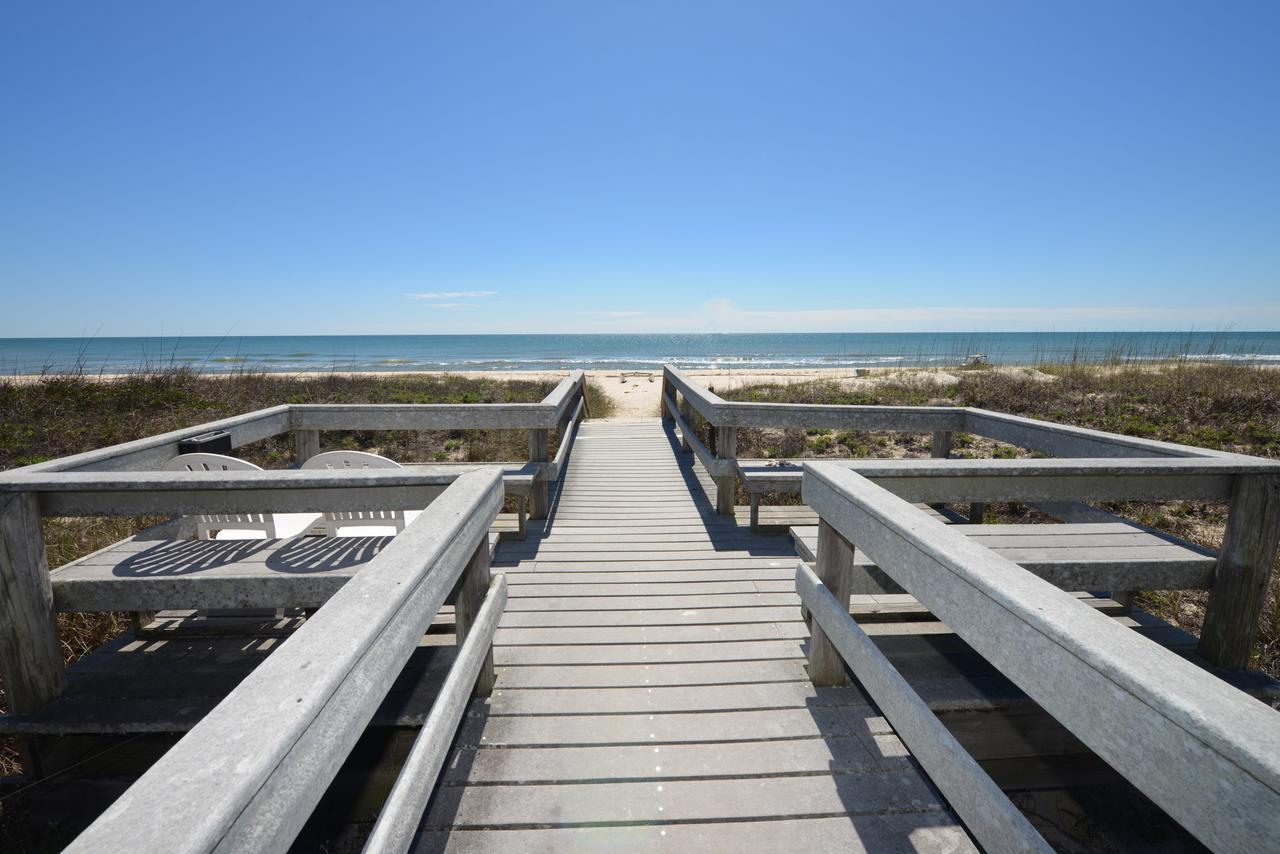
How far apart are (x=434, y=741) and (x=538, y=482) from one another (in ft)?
10.4

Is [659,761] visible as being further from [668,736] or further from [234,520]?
[234,520]

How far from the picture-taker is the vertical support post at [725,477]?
4.68 m

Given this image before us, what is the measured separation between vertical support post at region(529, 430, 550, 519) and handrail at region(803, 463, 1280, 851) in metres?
3.46

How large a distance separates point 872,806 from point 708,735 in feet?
1.97

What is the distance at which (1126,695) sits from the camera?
2.94 feet

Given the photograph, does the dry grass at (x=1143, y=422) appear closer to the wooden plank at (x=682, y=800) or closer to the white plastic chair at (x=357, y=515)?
the wooden plank at (x=682, y=800)

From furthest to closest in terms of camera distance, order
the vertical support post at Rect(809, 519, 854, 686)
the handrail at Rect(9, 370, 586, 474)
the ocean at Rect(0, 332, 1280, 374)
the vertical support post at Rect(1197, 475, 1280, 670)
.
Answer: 1. the ocean at Rect(0, 332, 1280, 374)
2. the handrail at Rect(9, 370, 586, 474)
3. the vertical support post at Rect(1197, 475, 1280, 670)
4. the vertical support post at Rect(809, 519, 854, 686)

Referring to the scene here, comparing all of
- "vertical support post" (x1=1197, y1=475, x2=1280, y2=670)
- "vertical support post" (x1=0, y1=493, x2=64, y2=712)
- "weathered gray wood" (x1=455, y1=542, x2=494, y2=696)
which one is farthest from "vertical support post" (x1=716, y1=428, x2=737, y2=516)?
"vertical support post" (x1=0, y1=493, x2=64, y2=712)

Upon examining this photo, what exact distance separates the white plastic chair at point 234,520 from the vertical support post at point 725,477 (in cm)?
289

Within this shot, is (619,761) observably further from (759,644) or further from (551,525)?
(551,525)

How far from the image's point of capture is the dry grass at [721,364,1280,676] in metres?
4.45

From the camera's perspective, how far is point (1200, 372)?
1284 centimetres

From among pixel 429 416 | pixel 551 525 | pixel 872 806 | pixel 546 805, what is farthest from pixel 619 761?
pixel 429 416

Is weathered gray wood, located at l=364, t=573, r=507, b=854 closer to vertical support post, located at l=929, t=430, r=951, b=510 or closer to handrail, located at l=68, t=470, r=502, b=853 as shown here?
handrail, located at l=68, t=470, r=502, b=853
